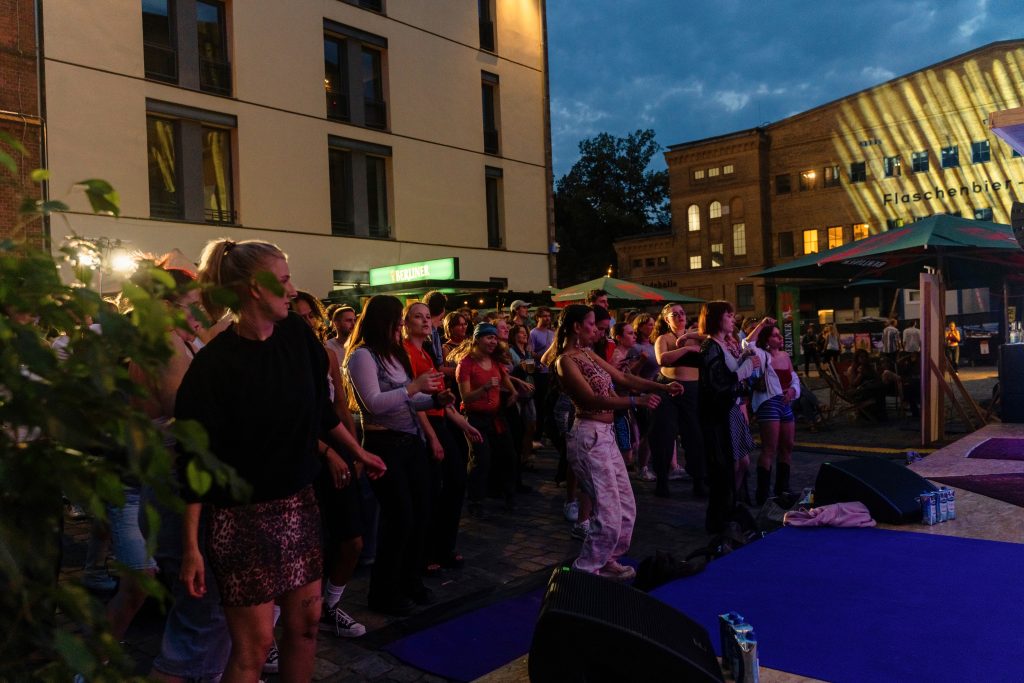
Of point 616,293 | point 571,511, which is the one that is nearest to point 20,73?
point 616,293

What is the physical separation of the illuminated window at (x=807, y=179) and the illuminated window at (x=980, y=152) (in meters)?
7.53

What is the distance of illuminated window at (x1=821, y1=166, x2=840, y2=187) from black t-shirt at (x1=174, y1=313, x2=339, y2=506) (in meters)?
44.0

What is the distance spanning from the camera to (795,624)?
358 cm

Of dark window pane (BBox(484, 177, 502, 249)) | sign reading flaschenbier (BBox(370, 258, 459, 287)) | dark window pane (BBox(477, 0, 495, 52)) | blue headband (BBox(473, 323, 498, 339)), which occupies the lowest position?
blue headband (BBox(473, 323, 498, 339))

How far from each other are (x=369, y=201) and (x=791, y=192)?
96.6ft

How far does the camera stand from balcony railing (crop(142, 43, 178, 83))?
17.5m

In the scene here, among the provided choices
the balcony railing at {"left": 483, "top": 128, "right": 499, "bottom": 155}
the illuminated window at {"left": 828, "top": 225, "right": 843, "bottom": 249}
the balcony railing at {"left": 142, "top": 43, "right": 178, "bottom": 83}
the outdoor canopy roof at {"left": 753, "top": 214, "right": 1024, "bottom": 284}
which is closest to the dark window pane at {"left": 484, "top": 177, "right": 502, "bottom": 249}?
the balcony railing at {"left": 483, "top": 128, "right": 499, "bottom": 155}

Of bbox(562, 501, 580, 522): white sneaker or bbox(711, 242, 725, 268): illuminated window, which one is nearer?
bbox(562, 501, 580, 522): white sneaker

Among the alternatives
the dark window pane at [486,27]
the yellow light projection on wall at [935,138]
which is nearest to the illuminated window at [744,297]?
the yellow light projection on wall at [935,138]

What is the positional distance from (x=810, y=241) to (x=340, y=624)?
4306 cm

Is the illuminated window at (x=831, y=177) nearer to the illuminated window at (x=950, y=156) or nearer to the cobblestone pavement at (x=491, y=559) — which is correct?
the illuminated window at (x=950, y=156)

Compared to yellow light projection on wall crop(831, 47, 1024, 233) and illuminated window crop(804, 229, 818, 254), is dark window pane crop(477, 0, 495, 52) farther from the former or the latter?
illuminated window crop(804, 229, 818, 254)

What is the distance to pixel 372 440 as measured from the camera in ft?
15.8

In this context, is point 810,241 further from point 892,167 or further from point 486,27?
point 486,27
